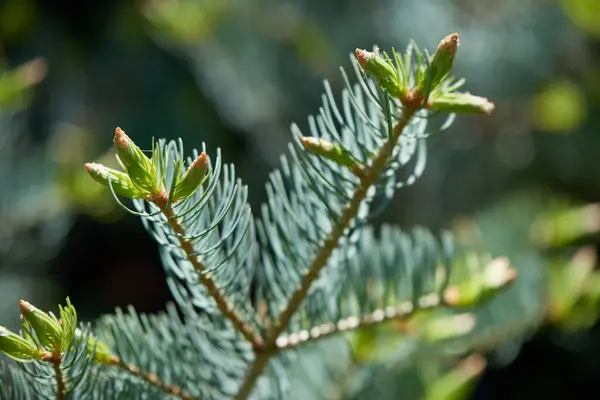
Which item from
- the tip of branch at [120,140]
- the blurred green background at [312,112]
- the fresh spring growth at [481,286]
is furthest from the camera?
the blurred green background at [312,112]

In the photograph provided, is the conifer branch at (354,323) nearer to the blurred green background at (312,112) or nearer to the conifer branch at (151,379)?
the conifer branch at (151,379)

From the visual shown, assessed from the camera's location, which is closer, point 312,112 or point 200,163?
point 200,163

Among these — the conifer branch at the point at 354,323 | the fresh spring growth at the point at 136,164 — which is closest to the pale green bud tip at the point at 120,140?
the fresh spring growth at the point at 136,164

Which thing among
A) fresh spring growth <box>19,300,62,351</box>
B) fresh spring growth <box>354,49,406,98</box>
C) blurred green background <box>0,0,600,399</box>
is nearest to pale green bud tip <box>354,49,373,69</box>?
fresh spring growth <box>354,49,406,98</box>

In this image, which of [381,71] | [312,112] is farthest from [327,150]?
[312,112]

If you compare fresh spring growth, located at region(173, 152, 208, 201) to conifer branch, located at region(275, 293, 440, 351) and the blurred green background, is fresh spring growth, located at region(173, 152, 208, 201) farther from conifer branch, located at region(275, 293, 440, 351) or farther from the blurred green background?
the blurred green background

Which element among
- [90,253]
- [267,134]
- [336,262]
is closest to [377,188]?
[336,262]

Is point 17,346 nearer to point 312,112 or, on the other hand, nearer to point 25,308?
point 25,308
